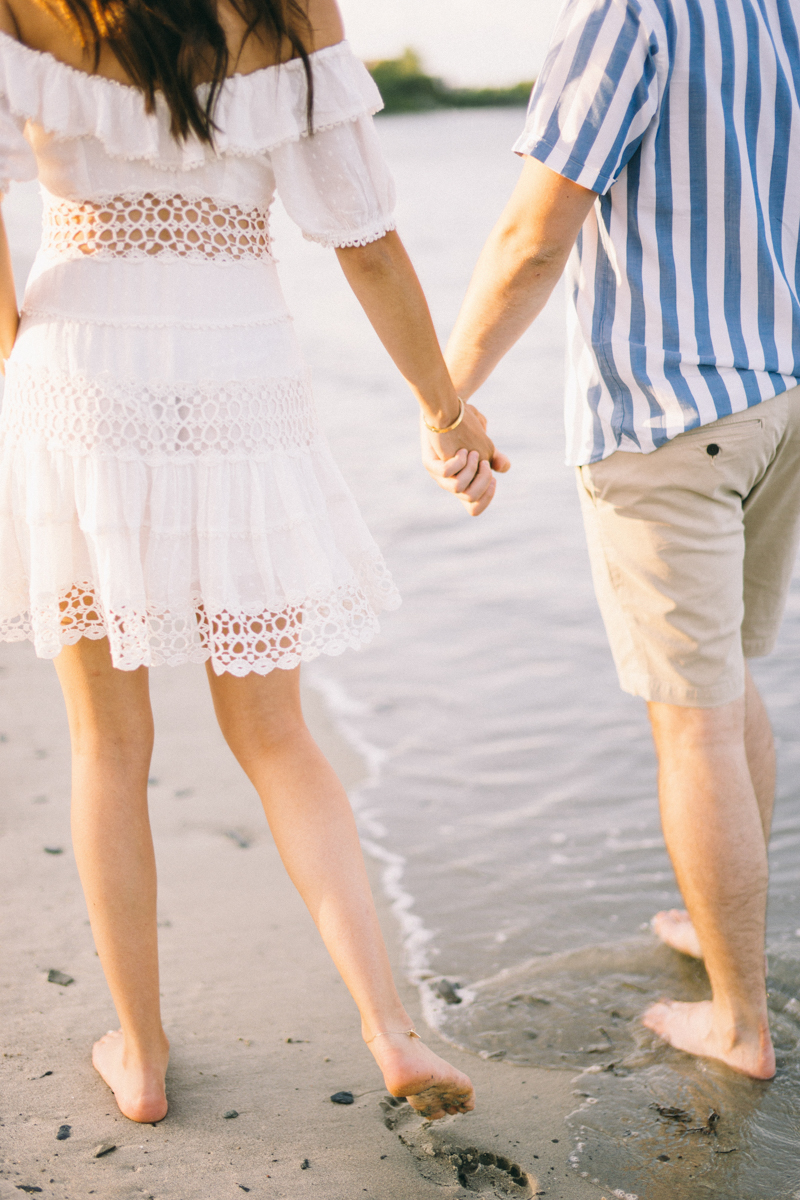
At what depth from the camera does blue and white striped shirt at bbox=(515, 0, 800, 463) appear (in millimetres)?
1666

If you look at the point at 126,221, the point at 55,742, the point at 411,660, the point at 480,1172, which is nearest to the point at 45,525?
the point at 126,221

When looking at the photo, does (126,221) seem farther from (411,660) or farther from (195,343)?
(411,660)

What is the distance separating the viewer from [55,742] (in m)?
2.98

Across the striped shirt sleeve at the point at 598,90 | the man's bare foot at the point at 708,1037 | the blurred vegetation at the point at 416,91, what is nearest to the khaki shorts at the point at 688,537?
the striped shirt sleeve at the point at 598,90

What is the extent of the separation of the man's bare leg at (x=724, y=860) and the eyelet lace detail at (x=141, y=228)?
40.5 inches

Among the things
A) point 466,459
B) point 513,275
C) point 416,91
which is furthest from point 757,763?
point 416,91

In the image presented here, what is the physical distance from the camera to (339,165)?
5.17 ft

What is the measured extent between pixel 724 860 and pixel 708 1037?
0.32 m

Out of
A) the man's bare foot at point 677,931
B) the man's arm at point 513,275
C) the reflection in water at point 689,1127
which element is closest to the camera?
the reflection in water at point 689,1127

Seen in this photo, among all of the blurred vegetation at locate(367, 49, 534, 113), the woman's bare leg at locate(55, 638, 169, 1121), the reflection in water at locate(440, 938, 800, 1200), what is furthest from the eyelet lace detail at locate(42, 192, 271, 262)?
the blurred vegetation at locate(367, 49, 534, 113)

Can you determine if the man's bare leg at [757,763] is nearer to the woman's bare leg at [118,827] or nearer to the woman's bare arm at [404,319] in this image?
the woman's bare arm at [404,319]

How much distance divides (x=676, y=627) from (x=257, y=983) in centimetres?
103

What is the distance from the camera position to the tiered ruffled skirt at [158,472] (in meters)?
1.54

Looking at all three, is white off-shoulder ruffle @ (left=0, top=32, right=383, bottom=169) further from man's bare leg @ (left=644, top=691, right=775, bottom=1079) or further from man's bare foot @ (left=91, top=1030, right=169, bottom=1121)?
man's bare foot @ (left=91, top=1030, right=169, bottom=1121)
